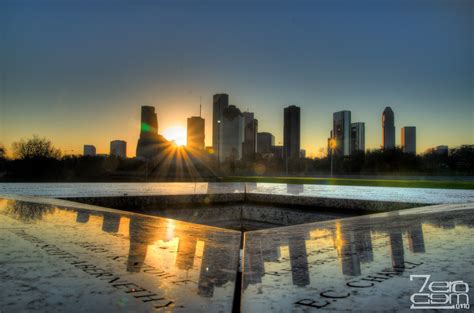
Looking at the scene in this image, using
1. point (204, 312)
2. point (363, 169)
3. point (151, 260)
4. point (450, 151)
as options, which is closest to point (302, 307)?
point (204, 312)

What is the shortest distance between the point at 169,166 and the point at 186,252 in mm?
73518

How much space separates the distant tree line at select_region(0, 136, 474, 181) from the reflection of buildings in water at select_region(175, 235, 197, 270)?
42643mm

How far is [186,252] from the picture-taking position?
110 inches

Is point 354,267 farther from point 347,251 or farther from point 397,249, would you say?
point 397,249

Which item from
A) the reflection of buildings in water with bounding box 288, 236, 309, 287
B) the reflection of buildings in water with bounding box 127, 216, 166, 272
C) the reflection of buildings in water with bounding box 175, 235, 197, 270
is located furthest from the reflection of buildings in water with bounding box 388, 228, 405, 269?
the reflection of buildings in water with bounding box 127, 216, 166, 272

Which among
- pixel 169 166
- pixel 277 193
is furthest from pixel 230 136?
pixel 277 193

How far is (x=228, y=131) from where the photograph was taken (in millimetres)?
198500

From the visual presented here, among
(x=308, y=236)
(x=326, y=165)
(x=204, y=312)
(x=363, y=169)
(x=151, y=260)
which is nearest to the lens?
(x=204, y=312)

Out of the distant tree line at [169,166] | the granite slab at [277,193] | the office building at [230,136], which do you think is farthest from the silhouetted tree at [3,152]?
the office building at [230,136]

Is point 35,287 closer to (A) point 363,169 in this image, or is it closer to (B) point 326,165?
(A) point 363,169

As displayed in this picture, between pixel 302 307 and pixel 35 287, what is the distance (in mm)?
1288

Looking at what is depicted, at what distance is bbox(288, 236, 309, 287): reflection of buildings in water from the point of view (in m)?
2.09

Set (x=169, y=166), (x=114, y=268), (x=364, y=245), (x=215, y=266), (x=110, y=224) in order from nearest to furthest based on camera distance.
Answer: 1. (x=114, y=268)
2. (x=215, y=266)
3. (x=364, y=245)
4. (x=110, y=224)
5. (x=169, y=166)

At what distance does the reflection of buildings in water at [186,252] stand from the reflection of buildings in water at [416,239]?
159cm
